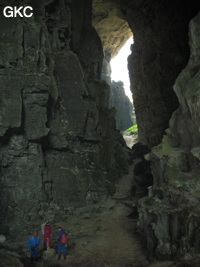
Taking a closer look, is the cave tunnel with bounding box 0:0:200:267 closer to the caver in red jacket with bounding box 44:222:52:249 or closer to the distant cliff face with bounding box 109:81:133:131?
the caver in red jacket with bounding box 44:222:52:249

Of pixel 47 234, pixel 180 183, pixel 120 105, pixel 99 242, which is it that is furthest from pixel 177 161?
pixel 120 105

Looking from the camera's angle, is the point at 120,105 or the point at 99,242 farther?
the point at 120,105

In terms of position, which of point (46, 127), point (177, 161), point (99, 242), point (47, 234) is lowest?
point (99, 242)

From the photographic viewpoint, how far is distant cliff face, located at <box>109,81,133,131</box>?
106 meters

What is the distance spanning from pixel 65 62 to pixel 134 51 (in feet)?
73.0

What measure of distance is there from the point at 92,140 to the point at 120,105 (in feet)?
236

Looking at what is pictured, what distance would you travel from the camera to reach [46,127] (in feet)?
103

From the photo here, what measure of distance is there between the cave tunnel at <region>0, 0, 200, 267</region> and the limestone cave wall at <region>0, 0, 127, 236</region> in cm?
12

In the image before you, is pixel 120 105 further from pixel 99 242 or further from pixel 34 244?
pixel 34 244

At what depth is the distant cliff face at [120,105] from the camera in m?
106

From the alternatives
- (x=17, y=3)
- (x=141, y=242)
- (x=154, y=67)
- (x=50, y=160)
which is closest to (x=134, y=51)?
(x=154, y=67)

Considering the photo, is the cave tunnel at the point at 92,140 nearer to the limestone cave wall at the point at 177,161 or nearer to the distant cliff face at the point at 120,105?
the limestone cave wall at the point at 177,161

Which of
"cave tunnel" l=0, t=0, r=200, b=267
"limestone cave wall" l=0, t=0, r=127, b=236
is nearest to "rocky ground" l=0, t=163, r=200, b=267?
"cave tunnel" l=0, t=0, r=200, b=267

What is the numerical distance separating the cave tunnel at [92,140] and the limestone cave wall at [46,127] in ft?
0.41
